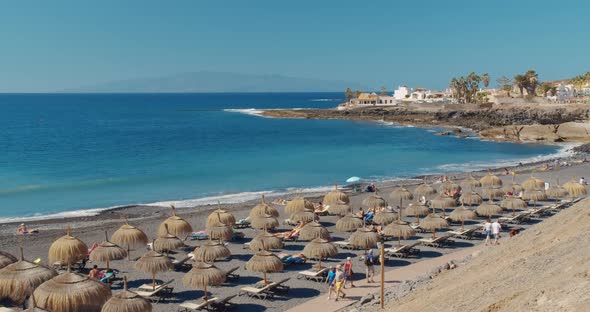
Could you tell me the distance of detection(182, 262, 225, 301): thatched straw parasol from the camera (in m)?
14.4

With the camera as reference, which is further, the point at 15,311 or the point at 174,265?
the point at 174,265

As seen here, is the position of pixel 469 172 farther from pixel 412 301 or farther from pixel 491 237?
pixel 412 301

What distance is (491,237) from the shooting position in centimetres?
2194

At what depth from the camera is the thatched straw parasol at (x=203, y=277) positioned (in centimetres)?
1441

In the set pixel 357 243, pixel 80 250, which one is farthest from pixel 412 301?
pixel 80 250

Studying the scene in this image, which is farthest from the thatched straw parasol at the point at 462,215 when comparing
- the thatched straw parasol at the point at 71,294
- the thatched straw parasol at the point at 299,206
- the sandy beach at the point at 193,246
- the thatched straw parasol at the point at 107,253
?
the thatched straw parasol at the point at 71,294

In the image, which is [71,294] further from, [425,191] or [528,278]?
[425,191]

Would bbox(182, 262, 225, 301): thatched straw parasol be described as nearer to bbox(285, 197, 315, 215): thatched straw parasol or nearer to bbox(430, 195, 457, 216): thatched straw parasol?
bbox(285, 197, 315, 215): thatched straw parasol

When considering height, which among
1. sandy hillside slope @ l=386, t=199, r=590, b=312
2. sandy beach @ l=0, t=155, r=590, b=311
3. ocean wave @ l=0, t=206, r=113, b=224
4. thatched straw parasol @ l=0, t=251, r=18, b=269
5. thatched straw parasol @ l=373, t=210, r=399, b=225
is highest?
sandy hillside slope @ l=386, t=199, r=590, b=312

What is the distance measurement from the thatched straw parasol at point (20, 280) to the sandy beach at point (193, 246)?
2.68 meters

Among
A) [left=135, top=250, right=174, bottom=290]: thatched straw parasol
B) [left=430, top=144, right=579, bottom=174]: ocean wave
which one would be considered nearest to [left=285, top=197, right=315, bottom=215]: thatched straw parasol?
[left=135, top=250, right=174, bottom=290]: thatched straw parasol

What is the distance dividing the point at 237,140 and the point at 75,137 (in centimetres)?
2236

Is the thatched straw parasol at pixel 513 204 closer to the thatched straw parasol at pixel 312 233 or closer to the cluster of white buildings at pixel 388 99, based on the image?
the thatched straw parasol at pixel 312 233

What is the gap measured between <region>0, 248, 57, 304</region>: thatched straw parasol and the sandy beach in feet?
8.80
